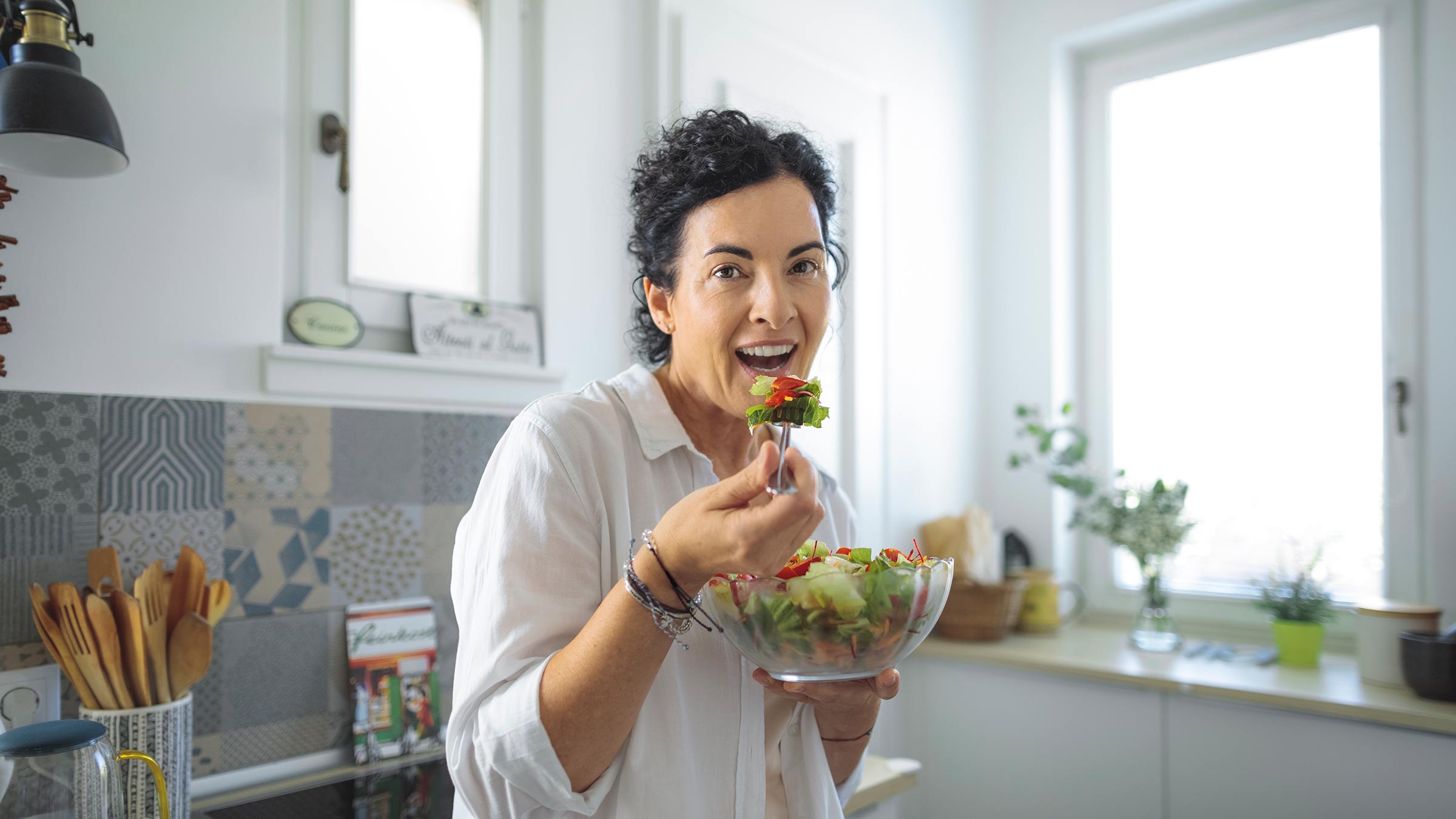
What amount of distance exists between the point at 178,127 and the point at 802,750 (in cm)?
115

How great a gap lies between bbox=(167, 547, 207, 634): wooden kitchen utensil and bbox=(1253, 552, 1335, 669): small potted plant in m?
2.27

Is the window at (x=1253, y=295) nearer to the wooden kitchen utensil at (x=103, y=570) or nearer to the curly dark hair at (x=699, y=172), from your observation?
the curly dark hair at (x=699, y=172)

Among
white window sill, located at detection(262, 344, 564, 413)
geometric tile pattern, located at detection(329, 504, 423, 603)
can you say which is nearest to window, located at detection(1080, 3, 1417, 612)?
white window sill, located at detection(262, 344, 564, 413)

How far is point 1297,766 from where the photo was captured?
1925 mm

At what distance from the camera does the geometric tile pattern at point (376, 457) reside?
4.74 ft

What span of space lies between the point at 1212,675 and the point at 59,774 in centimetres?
210

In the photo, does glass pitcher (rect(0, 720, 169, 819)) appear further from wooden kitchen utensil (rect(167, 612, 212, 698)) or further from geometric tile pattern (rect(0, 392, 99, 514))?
Answer: geometric tile pattern (rect(0, 392, 99, 514))

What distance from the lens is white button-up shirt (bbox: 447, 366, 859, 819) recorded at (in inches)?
33.3

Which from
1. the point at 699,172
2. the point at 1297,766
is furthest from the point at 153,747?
the point at 1297,766

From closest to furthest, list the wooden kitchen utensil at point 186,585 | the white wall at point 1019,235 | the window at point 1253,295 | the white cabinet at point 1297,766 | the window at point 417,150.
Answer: the wooden kitchen utensil at point 186,585
the window at point 417,150
the white cabinet at point 1297,766
the window at point 1253,295
the white wall at point 1019,235

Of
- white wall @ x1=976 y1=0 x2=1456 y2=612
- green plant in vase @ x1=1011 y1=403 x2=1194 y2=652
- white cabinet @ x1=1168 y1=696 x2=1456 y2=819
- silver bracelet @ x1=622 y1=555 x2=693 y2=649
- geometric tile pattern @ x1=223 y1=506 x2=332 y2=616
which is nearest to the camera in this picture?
silver bracelet @ x1=622 y1=555 x2=693 y2=649

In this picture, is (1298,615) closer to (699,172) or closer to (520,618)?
(699,172)

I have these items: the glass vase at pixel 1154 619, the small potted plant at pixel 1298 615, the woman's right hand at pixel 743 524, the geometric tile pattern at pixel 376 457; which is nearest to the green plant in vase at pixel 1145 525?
the glass vase at pixel 1154 619

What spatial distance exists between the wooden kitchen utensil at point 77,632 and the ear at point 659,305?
29.1 inches
